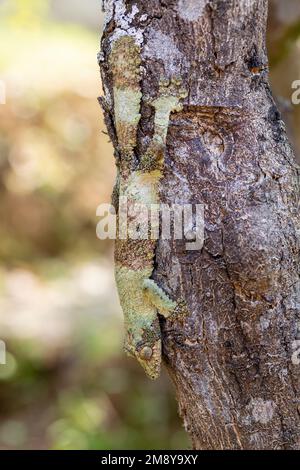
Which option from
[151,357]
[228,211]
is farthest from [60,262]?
[228,211]

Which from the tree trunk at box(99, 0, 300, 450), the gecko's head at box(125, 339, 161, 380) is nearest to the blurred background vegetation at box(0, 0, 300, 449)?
the tree trunk at box(99, 0, 300, 450)

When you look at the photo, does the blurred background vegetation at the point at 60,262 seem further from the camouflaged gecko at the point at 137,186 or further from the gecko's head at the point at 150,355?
the gecko's head at the point at 150,355

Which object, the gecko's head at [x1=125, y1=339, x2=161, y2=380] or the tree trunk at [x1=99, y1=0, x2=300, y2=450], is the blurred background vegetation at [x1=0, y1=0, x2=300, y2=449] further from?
the gecko's head at [x1=125, y1=339, x2=161, y2=380]

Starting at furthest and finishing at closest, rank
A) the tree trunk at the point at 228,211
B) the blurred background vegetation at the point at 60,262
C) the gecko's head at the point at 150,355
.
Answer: the blurred background vegetation at the point at 60,262
the gecko's head at the point at 150,355
the tree trunk at the point at 228,211

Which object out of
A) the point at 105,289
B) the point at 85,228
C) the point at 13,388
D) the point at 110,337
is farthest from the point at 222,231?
the point at 85,228

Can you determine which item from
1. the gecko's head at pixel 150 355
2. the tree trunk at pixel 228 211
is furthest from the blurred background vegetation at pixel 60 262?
the gecko's head at pixel 150 355

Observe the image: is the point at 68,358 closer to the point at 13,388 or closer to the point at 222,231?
the point at 13,388

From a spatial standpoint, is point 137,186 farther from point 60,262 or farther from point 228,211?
point 60,262
